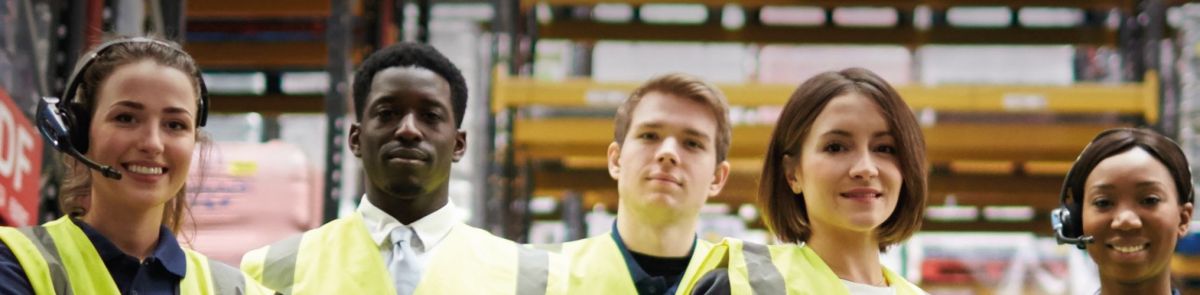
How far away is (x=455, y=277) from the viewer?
128 inches

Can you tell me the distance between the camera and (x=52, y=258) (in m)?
2.52

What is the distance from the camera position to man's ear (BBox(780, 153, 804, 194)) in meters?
2.99

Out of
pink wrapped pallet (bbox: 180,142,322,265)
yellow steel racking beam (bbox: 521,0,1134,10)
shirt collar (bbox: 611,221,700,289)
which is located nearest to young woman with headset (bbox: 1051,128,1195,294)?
shirt collar (bbox: 611,221,700,289)

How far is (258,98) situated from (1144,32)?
384 cm

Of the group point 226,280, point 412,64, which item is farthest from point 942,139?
point 226,280

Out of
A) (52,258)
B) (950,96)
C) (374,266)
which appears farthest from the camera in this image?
(950,96)

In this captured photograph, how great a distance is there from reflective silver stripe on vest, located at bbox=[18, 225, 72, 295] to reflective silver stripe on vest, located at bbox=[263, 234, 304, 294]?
2.22ft

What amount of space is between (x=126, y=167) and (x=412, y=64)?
0.87 meters

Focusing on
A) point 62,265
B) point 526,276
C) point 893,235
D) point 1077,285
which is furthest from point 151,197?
point 1077,285

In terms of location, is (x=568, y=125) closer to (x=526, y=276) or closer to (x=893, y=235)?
(x=526, y=276)

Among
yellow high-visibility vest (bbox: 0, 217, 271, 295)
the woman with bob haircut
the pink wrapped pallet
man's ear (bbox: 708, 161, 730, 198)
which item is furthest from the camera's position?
the pink wrapped pallet

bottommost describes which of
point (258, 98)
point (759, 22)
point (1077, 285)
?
point (1077, 285)

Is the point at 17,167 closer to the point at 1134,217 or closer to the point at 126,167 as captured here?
the point at 126,167

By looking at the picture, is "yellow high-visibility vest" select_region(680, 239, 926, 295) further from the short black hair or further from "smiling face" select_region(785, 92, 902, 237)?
the short black hair
